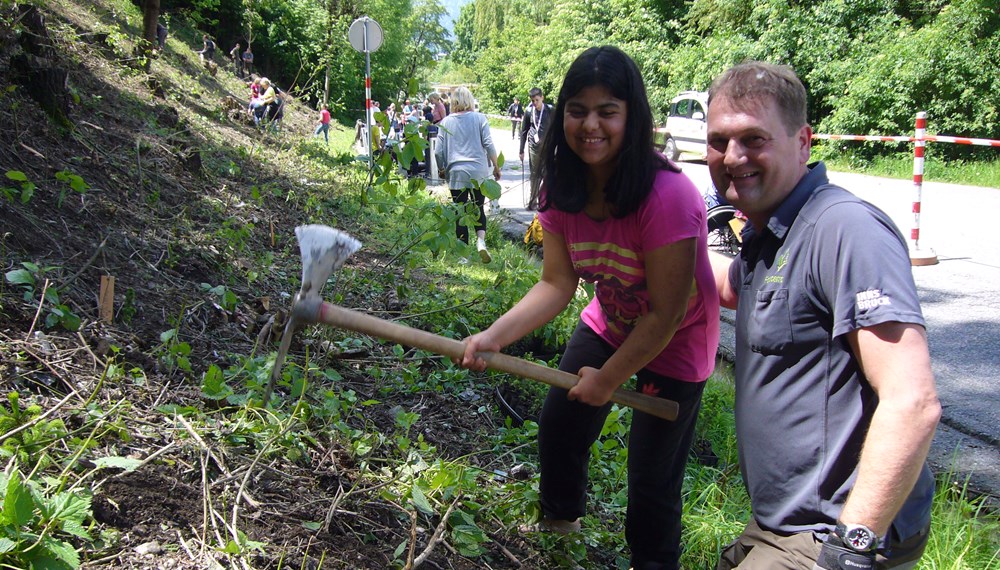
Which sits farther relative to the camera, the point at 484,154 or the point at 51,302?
the point at 484,154

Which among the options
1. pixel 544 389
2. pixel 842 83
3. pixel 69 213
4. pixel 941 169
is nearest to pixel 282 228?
pixel 69 213

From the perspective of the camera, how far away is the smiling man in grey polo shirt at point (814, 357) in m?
1.50

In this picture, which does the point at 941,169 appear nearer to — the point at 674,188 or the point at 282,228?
the point at 282,228

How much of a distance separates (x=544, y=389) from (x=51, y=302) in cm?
Result: 250

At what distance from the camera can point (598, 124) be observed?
7.73ft

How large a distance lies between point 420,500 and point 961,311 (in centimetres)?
544

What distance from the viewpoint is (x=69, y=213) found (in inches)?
176

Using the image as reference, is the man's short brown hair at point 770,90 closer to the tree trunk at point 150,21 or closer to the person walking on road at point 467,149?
the person walking on road at point 467,149

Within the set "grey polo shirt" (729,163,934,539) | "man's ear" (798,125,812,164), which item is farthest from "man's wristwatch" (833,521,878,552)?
"man's ear" (798,125,812,164)

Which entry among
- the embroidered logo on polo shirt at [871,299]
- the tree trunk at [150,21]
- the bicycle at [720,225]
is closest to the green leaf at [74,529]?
the embroidered logo on polo shirt at [871,299]

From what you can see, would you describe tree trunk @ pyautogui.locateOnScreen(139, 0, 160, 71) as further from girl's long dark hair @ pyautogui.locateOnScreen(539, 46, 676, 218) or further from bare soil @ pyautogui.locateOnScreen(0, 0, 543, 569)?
girl's long dark hair @ pyautogui.locateOnScreen(539, 46, 676, 218)

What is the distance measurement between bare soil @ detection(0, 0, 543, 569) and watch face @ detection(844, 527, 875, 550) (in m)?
1.50

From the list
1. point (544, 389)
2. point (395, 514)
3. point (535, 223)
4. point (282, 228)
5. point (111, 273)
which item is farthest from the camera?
point (535, 223)

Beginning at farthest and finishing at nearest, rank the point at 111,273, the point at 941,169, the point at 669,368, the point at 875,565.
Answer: the point at 941,169 < the point at 111,273 < the point at 669,368 < the point at 875,565
